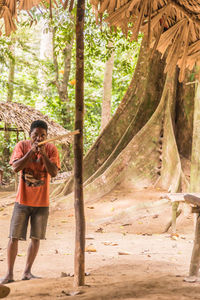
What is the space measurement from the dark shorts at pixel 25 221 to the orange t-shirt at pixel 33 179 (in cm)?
6

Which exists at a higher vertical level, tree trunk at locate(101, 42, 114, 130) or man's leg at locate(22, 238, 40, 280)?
tree trunk at locate(101, 42, 114, 130)

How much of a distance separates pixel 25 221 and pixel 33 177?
1.27 feet

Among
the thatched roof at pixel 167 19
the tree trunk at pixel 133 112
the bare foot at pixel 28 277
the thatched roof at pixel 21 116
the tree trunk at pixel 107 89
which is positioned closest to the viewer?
the thatched roof at pixel 167 19

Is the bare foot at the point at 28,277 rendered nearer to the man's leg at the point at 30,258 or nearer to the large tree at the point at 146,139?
the man's leg at the point at 30,258

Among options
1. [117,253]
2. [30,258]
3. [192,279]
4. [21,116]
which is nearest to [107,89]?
[21,116]

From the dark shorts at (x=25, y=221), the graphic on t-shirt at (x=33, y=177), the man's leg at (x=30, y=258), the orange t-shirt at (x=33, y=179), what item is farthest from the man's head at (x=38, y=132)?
the man's leg at (x=30, y=258)

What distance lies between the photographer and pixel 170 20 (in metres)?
3.44

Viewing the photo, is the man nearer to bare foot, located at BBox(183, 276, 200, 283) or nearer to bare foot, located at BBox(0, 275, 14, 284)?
bare foot, located at BBox(0, 275, 14, 284)

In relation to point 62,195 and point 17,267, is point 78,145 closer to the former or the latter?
point 17,267

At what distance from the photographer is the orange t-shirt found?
3352mm

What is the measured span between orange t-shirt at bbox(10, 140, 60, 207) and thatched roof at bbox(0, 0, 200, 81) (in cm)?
122

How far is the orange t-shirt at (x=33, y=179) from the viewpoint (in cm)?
335

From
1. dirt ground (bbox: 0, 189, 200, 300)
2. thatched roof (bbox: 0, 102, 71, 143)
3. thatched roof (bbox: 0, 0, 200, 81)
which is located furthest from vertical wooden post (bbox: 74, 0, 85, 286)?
thatched roof (bbox: 0, 102, 71, 143)

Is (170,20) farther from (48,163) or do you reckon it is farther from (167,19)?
(48,163)
